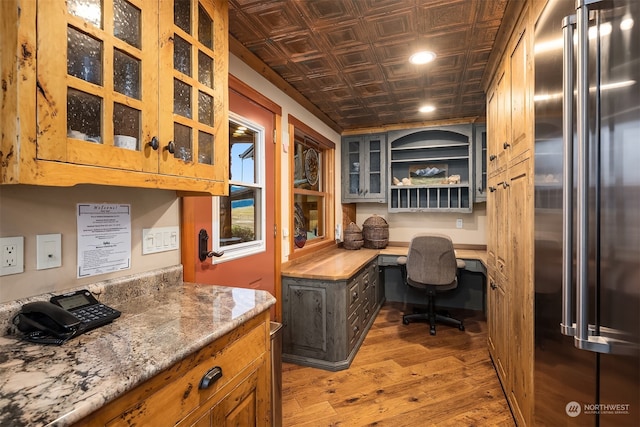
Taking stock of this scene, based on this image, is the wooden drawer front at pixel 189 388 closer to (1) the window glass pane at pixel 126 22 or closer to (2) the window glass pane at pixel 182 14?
(1) the window glass pane at pixel 126 22

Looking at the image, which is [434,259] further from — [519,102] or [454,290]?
[519,102]

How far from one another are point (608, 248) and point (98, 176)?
140cm

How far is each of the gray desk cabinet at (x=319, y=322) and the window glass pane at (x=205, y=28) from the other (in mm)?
1801

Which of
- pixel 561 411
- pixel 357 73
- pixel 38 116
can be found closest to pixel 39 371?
pixel 38 116

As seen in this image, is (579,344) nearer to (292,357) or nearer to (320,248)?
(292,357)

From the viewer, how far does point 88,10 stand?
886 millimetres

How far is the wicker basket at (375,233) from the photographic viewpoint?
4.09 metres

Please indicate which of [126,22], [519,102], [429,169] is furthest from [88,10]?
[429,169]

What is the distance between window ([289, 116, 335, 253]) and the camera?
311 centimetres

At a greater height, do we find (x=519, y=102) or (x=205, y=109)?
(x=519, y=102)

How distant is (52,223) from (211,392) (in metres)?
0.78

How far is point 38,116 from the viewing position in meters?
0.76

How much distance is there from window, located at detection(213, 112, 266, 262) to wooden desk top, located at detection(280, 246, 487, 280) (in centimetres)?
45

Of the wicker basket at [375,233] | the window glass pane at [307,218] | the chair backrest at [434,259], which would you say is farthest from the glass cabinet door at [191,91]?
the wicker basket at [375,233]
